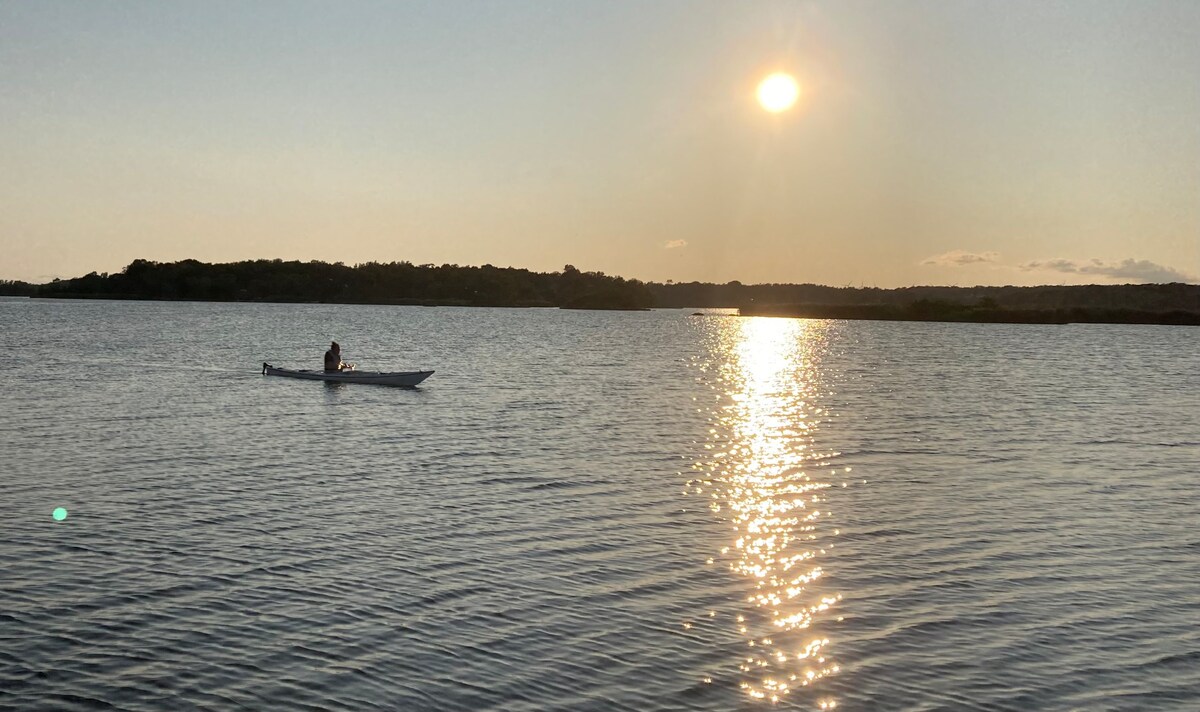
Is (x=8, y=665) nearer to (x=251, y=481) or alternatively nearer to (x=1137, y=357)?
(x=251, y=481)

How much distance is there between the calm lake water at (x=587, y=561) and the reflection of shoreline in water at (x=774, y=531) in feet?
0.25

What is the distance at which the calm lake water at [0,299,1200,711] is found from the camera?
12609mm

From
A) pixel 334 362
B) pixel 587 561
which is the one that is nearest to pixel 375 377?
pixel 334 362

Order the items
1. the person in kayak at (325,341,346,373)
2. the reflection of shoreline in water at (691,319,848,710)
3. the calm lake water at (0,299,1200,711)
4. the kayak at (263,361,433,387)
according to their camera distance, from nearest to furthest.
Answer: the calm lake water at (0,299,1200,711)
the reflection of shoreline in water at (691,319,848,710)
the kayak at (263,361,433,387)
the person in kayak at (325,341,346,373)

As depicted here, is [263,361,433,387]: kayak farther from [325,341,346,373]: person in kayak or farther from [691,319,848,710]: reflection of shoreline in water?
[691,319,848,710]: reflection of shoreline in water

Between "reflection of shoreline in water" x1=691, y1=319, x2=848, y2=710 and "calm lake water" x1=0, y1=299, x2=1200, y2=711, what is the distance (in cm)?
8

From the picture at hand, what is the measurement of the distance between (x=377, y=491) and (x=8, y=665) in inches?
498

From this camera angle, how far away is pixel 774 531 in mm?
21516

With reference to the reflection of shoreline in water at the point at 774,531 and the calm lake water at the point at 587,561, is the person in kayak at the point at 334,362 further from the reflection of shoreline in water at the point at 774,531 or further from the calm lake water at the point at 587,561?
the reflection of shoreline in water at the point at 774,531

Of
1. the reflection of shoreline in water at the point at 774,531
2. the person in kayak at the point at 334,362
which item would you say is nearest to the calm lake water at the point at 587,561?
the reflection of shoreline in water at the point at 774,531

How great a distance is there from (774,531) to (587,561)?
16.7 feet

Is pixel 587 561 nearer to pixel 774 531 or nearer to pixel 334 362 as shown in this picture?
pixel 774 531

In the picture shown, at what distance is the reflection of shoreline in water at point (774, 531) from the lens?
13.4m

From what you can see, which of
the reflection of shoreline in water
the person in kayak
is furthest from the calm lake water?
the person in kayak
